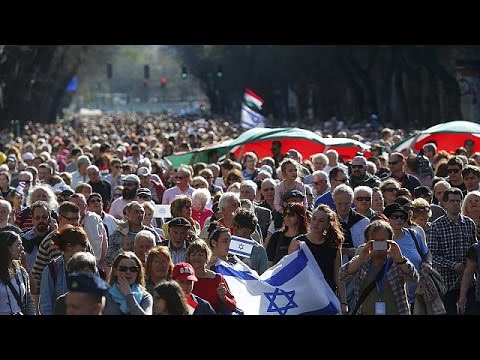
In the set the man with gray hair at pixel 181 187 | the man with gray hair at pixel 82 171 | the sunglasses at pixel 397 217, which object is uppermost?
the man with gray hair at pixel 82 171

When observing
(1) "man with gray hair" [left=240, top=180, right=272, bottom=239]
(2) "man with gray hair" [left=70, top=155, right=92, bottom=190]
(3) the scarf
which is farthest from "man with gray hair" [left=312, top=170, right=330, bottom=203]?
(3) the scarf

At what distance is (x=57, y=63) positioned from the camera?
80.6 m

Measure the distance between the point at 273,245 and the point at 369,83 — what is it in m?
52.6

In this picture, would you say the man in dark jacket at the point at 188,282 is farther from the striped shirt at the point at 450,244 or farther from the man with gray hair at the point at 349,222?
the striped shirt at the point at 450,244

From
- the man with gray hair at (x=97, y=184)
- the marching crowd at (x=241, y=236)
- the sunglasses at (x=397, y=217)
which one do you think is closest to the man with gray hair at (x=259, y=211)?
the marching crowd at (x=241, y=236)

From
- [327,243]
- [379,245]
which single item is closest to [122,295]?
[379,245]

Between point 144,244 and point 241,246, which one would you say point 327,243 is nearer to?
point 241,246

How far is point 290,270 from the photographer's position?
10.4 meters

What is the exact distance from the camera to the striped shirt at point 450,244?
11555 millimetres

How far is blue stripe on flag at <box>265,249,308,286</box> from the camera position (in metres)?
10.3

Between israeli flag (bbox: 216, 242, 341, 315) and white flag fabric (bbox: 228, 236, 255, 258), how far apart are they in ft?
1.55

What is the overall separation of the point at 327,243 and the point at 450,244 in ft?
5.14
